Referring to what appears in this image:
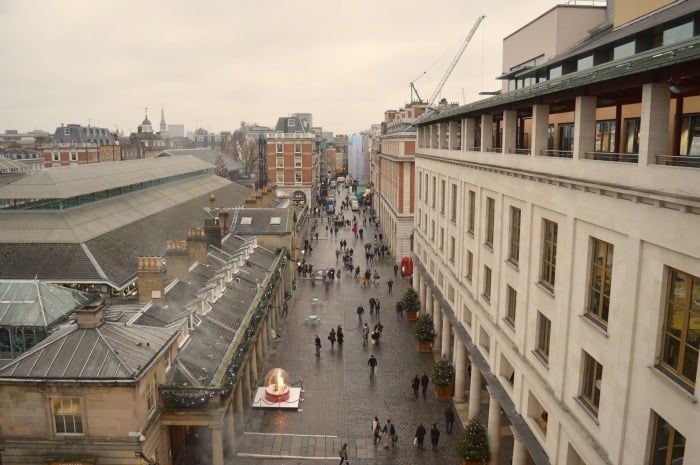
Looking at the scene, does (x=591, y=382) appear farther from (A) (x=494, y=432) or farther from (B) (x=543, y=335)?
(A) (x=494, y=432)

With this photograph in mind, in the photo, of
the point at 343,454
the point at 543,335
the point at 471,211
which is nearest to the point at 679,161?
the point at 543,335

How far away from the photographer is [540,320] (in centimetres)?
1673

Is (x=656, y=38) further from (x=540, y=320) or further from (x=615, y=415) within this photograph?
(x=615, y=415)

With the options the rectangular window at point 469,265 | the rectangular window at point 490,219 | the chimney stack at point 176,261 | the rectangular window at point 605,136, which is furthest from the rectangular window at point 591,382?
the chimney stack at point 176,261

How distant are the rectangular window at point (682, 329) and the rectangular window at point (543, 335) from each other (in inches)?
233

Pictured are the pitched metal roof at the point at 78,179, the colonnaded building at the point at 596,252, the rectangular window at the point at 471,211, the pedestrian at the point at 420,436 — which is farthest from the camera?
the pitched metal roof at the point at 78,179

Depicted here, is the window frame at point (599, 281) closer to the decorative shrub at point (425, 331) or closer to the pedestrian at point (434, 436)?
the pedestrian at point (434, 436)

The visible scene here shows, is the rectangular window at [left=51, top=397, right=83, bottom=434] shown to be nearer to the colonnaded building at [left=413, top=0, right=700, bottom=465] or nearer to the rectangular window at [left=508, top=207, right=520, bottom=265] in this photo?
the colonnaded building at [left=413, top=0, right=700, bottom=465]

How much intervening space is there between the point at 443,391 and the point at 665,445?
58.5 feet

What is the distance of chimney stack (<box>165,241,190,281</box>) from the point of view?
28.8m

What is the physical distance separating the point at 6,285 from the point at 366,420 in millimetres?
15918

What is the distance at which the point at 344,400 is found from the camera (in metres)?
27.8

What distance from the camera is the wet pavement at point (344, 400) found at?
2302cm

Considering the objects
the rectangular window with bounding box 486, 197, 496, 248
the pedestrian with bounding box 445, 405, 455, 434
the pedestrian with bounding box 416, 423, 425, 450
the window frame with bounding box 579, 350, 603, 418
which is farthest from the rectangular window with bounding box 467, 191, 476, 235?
the window frame with bounding box 579, 350, 603, 418
